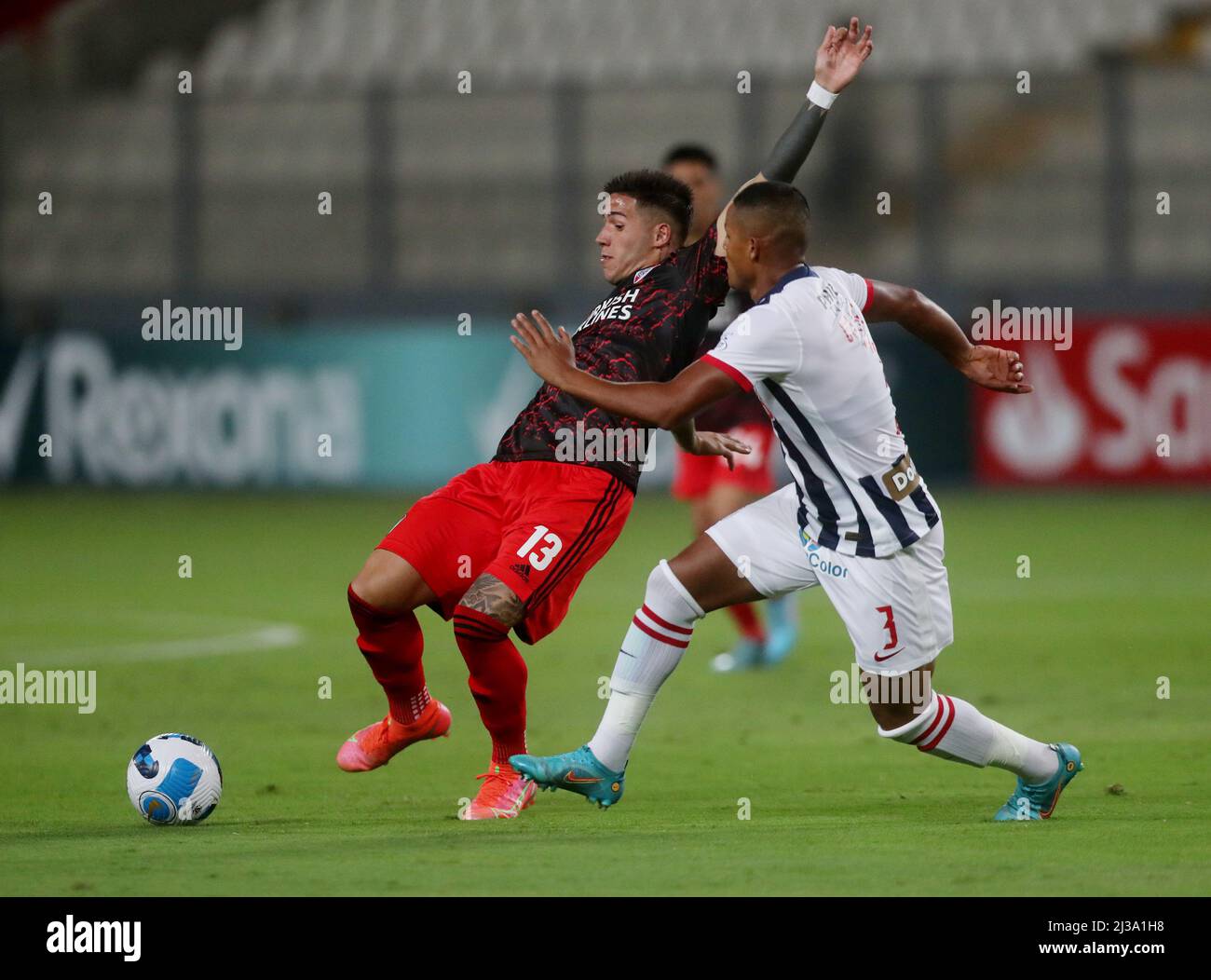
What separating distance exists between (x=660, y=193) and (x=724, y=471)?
3582 millimetres

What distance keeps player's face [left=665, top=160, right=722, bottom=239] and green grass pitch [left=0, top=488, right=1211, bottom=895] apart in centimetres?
223

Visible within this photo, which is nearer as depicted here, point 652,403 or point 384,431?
point 652,403

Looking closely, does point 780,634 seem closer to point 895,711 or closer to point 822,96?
point 822,96

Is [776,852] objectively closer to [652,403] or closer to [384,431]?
[652,403]

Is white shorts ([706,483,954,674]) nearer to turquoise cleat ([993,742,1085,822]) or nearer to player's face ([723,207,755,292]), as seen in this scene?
turquoise cleat ([993,742,1085,822])

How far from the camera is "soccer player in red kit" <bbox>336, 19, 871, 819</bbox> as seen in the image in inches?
250

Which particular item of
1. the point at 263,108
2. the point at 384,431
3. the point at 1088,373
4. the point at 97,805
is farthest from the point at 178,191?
the point at 97,805

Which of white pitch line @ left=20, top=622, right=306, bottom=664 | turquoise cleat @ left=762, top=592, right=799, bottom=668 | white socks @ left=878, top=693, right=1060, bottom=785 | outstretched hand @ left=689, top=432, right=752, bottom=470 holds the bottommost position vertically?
white pitch line @ left=20, top=622, right=306, bottom=664

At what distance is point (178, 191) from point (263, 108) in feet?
4.38

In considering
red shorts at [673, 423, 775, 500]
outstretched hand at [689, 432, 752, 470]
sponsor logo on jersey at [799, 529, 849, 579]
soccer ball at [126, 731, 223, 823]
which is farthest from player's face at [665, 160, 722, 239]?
soccer ball at [126, 731, 223, 823]

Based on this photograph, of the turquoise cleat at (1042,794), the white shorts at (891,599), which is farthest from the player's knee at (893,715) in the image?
the turquoise cleat at (1042,794)

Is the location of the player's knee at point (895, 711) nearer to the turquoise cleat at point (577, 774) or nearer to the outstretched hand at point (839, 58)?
the turquoise cleat at point (577, 774)

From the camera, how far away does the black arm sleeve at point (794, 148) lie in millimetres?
6438
